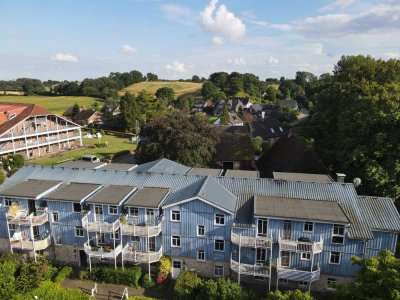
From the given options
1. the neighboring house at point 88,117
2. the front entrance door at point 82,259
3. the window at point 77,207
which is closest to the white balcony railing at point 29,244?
the front entrance door at point 82,259

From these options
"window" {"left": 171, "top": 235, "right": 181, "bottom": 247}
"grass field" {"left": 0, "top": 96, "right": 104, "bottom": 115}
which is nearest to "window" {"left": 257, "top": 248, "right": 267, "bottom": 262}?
"window" {"left": 171, "top": 235, "right": 181, "bottom": 247}

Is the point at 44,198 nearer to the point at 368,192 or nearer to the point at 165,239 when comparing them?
the point at 165,239

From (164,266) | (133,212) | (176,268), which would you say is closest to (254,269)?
(176,268)

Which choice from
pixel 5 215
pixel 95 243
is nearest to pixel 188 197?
pixel 95 243

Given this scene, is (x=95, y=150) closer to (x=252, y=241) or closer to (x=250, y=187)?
(x=250, y=187)

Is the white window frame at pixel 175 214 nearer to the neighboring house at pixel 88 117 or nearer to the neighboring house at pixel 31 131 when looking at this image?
the neighboring house at pixel 31 131

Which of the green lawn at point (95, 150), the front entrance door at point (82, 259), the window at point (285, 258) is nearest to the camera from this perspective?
the window at point (285, 258)
